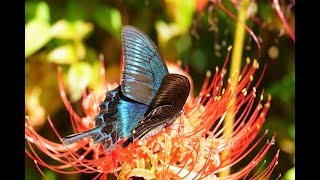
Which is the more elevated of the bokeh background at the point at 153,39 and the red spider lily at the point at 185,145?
the bokeh background at the point at 153,39

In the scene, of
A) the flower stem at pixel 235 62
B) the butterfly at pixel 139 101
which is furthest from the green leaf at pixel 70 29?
the flower stem at pixel 235 62

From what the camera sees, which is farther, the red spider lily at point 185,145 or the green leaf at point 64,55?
the green leaf at point 64,55

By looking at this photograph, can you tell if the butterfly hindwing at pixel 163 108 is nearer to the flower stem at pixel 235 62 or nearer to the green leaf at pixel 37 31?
the flower stem at pixel 235 62

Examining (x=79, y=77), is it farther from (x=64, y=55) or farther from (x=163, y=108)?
(x=163, y=108)
